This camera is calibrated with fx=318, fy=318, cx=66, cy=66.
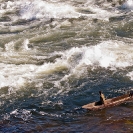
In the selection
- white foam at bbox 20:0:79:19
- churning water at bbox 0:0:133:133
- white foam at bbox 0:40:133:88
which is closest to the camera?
churning water at bbox 0:0:133:133

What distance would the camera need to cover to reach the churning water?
35.7 feet

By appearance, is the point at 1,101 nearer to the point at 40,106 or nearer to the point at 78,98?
the point at 40,106

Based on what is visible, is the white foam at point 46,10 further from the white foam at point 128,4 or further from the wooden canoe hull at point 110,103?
the wooden canoe hull at point 110,103

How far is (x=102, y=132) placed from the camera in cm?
996

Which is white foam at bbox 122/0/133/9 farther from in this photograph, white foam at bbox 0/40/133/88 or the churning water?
white foam at bbox 0/40/133/88

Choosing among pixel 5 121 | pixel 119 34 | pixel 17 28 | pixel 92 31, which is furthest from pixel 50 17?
pixel 5 121

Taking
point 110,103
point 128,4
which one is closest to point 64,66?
point 110,103

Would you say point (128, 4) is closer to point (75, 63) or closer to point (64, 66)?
point (75, 63)

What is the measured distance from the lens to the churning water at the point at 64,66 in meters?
10.9

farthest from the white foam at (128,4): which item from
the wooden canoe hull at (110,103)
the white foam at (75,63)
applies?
the wooden canoe hull at (110,103)

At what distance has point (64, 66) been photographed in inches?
590

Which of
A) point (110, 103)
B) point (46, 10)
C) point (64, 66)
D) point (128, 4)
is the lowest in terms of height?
point (110, 103)

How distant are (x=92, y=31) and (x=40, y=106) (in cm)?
811

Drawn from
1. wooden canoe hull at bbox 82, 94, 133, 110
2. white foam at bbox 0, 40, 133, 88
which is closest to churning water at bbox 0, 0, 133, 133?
white foam at bbox 0, 40, 133, 88
